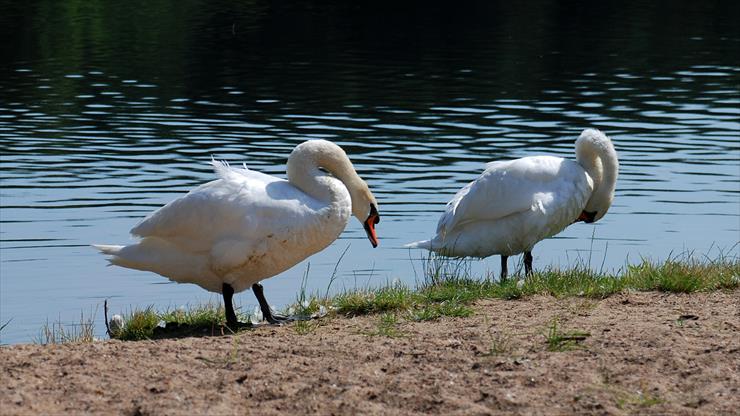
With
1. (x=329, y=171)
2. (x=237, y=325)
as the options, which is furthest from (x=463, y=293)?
(x=237, y=325)

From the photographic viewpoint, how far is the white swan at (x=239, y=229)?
8.95 meters

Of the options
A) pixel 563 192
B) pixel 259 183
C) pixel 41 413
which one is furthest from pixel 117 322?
pixel 563 192

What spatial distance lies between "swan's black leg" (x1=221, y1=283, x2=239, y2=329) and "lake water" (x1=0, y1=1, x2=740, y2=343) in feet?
Answer: 9.53

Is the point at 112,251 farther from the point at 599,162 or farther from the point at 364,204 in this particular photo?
the point at 599,162

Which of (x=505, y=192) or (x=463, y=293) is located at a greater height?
(x=505, y=192)

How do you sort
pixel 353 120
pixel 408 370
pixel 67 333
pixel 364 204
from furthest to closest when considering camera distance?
1. pixel 353 120
2. pixel 67 333
3. pixel 364 204
4. pixel 408 370

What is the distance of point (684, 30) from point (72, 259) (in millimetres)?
35655

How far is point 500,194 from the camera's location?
1136cm

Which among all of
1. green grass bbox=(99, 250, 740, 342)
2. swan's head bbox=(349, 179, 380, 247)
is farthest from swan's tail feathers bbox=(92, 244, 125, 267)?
swan's head bbox=(349, 179, 380, 247)

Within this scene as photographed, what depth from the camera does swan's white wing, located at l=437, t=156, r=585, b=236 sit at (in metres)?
11.3

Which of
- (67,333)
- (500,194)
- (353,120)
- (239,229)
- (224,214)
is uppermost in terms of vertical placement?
(224,214)

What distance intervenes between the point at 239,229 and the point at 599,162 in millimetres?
4585

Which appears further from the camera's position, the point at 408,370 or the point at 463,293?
the point at 463,293

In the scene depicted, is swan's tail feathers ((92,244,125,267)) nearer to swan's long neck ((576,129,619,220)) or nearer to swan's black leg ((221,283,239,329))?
swan's black leg ((221,283,239,329))
